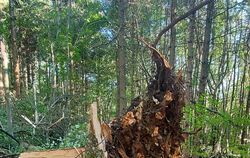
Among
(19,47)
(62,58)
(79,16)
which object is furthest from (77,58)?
(19,47)

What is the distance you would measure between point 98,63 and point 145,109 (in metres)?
8.89

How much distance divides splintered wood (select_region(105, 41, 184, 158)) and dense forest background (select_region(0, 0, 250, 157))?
161mm

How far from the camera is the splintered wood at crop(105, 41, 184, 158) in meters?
1.35

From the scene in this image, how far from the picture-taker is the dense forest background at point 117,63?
390cm

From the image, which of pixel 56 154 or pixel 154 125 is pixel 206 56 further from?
pixel 56 154

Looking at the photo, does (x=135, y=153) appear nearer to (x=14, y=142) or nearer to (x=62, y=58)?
(x=14, y=142)

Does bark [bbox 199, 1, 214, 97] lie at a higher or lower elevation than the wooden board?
higher

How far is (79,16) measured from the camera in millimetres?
7504

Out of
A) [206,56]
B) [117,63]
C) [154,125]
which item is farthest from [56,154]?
[117,63]

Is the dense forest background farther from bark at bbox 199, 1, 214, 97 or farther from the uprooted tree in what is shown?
the uprooted tree

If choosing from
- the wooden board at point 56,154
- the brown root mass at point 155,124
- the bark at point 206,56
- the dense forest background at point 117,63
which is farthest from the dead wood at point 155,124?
the bark at point 206,56

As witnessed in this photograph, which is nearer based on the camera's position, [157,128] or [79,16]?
[157,128]

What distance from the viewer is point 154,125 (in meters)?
1.42

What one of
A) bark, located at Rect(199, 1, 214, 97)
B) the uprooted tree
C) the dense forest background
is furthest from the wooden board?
bark, located at Rect(199, 1, 214, 97)
